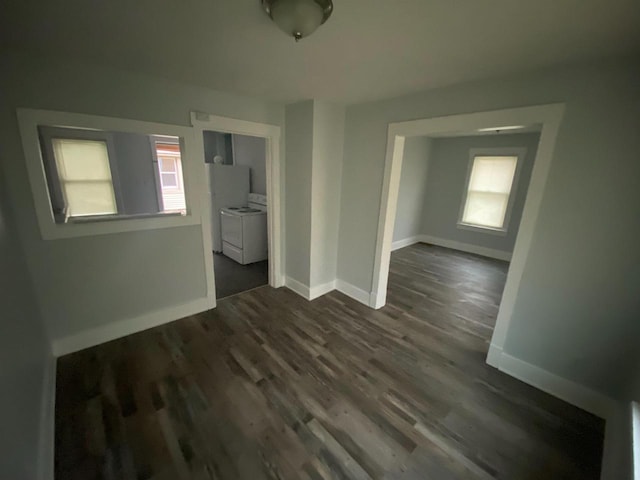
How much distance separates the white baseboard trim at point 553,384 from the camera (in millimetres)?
1792

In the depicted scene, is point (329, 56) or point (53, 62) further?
point (53, 62)

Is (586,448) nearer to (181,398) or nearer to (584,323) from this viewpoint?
(584,323)

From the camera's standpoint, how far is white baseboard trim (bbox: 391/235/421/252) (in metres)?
5.50

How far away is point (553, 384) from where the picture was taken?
1966 mm

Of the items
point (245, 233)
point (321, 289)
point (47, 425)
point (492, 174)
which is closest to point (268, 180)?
point (245, 233)

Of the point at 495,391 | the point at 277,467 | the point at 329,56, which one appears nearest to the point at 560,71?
the point at 329,56

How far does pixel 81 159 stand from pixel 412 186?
5.87 metres

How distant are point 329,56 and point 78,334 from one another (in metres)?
2.97

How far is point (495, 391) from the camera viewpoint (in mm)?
1990

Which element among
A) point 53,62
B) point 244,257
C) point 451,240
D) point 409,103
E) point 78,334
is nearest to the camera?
point 53,62

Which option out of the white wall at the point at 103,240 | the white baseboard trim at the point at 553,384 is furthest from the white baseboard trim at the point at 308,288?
the white baseboard trim at the point at 553,384

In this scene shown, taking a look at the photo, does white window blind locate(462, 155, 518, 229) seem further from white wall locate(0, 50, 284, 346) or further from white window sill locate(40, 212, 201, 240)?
white window sill locate(40, 212, 201, 240)

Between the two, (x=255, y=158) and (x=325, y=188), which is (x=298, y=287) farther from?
(x=255, y=158)

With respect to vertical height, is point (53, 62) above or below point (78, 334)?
above
